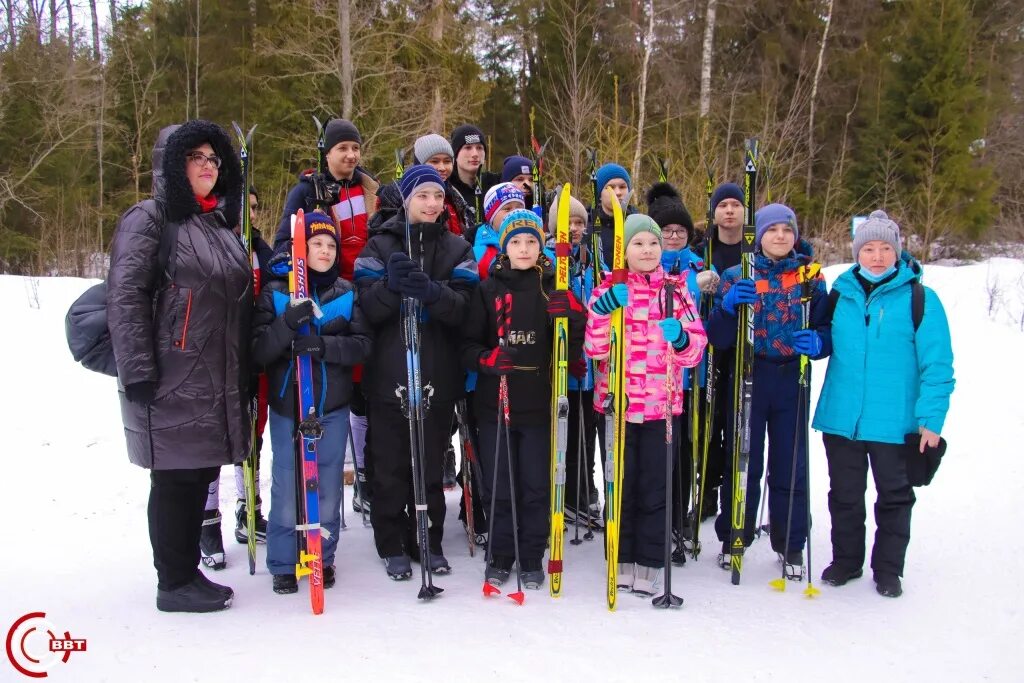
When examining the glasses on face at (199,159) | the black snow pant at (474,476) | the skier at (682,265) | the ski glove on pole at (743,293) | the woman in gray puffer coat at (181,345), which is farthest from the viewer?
the black snow pant at (474,476)

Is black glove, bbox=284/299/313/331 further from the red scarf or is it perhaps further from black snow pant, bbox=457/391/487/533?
black snow pant, bbox=457/391/487/533

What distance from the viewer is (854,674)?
2.83m

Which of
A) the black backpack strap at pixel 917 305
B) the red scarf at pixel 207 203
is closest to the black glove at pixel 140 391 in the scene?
the red scarf at pixel 207 203

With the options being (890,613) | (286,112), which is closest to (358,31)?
(286,112)

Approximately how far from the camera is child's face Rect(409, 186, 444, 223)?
363 centimetres

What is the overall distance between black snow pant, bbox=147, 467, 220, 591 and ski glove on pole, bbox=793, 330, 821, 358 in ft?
9.40

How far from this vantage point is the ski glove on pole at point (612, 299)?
10.8 feet

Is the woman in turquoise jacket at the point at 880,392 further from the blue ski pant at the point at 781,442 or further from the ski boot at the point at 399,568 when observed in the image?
the ski boot at the point at 399,568

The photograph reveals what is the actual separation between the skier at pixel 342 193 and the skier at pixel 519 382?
40.5 inches

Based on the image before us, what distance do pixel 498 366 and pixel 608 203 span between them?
1429mm

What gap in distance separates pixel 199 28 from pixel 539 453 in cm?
2113

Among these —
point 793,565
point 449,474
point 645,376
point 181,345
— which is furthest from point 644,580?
point 181,345

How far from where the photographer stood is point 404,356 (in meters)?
3.61

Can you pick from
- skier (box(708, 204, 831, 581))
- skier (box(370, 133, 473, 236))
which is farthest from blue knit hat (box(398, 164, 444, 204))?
skier (box(708, 204, 831, 581))
